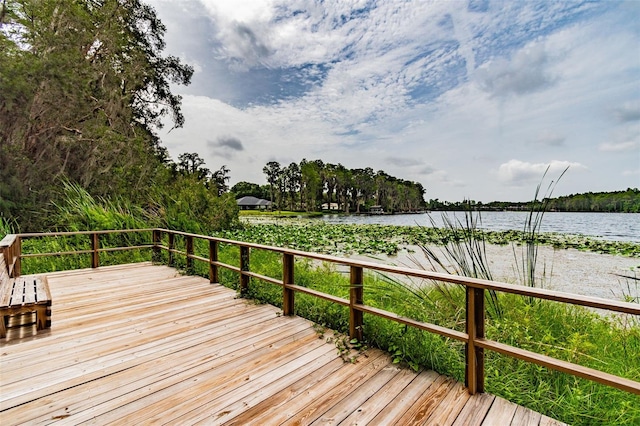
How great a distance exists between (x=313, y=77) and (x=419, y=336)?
13.1 meters

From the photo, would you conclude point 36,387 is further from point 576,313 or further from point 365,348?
point 576,313

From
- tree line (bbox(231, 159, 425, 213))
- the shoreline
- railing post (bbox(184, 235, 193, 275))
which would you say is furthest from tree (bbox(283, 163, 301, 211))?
railing post (bbox(184, 235, 193, 275))

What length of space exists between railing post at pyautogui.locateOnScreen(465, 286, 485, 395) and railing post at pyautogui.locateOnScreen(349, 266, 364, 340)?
3.02ft

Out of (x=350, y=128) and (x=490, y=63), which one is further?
(x=350, y=128)

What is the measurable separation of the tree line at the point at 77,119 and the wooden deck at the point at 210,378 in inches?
220

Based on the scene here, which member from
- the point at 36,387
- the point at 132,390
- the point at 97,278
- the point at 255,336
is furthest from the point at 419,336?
the point at 97,278

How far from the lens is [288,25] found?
9.42 meters

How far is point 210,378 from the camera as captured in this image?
2131 millimetres

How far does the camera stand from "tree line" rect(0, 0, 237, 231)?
762 cm

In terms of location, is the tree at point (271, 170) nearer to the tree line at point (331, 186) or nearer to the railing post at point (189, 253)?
the tree line at point (331, 186)

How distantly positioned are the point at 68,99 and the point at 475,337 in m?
10.9

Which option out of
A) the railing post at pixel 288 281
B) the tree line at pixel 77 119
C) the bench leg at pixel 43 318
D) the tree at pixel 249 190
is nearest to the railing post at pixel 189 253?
the bench leg at pixel 43 318

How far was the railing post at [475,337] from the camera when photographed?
76.4 inches

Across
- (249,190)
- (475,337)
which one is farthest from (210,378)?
(249,190)
